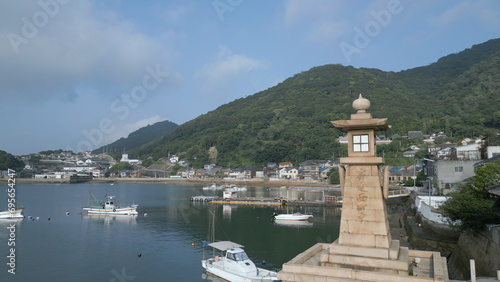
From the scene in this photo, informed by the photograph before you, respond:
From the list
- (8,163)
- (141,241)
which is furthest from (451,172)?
(8,163)

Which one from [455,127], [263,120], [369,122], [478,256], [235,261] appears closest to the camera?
[369,122]

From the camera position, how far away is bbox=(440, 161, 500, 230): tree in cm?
1672

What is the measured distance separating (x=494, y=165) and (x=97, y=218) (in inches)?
1855

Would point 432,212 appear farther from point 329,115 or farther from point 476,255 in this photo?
point 329,115

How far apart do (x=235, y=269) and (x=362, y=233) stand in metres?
14.2

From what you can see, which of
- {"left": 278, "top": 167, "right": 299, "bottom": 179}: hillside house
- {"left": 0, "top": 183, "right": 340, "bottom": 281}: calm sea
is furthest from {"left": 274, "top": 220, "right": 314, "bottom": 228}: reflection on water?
{"left": 278, "top": 167, "right": 299, "bottom": 179}: hillside house

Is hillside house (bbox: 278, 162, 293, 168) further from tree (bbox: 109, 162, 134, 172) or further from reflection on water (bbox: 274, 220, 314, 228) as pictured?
tree (bbox: 109, 162, 134, 172)

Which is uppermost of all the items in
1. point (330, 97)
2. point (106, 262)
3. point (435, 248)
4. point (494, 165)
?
point (330, 97)

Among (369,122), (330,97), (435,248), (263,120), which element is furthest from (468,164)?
(330,97)

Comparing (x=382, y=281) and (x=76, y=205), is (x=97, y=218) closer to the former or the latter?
(x=76, y=205)

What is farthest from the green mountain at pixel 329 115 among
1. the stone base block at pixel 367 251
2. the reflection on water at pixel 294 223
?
the stone base block at pixel 367 251

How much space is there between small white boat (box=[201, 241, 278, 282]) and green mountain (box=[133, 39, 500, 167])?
9664 centimetres

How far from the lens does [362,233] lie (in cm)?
961

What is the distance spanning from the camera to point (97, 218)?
48.3 meters
